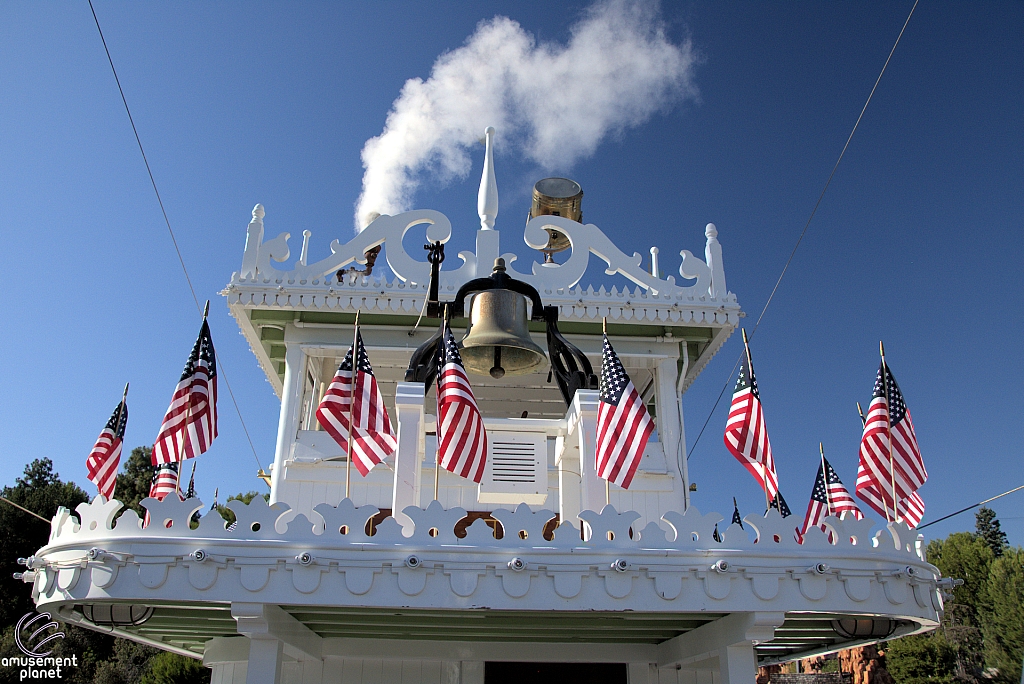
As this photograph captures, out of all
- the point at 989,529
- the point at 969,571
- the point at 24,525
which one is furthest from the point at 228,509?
the point at 989,529

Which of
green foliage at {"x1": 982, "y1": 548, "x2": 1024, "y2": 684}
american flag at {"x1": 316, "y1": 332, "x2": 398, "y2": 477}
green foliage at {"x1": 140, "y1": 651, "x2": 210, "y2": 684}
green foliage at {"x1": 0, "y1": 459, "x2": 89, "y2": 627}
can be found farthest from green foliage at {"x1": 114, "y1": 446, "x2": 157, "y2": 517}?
green foliage at {"x1": 982, "y1": 548, "x2": 1024, "y2": 684}

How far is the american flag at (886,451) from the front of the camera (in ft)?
29.5

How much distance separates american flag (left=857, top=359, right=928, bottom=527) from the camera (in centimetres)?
900

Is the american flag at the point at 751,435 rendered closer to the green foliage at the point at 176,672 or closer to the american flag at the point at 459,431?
the american flag at the point at 459,431

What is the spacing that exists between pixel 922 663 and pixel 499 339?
98.2ft

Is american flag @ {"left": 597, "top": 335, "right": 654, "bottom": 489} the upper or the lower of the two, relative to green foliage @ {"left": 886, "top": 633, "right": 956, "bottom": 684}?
upper

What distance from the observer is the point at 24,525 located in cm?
3362

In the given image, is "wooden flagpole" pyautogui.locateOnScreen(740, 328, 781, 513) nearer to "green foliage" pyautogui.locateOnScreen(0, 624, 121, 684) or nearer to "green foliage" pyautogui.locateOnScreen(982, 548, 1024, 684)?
"green foliage" pyautogui.locateOnScreen(0, 624, 121, 684)

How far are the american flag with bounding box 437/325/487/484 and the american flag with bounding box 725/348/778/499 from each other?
11.7 ft

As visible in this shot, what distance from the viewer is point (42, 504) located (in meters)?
35.9

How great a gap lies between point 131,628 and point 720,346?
9.38 metres

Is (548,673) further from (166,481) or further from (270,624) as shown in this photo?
(166,481)

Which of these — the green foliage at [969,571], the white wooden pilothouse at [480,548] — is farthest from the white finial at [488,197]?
the green foliage at [969,571]

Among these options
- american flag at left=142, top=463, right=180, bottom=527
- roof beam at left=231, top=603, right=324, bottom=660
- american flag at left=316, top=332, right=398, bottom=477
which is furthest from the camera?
american flag at left=142, top=463, right=180, bottom=527
